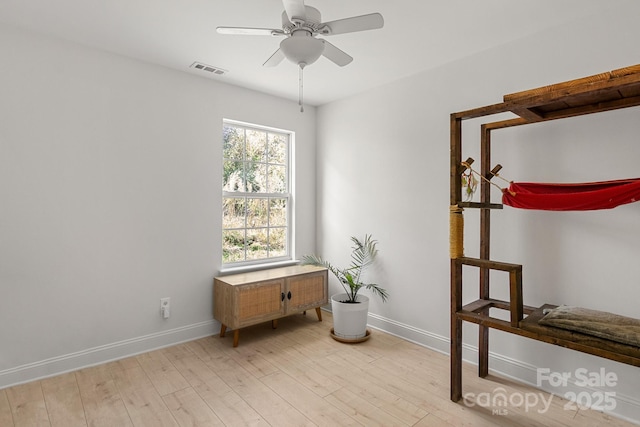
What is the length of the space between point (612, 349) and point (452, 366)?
0.89 metres

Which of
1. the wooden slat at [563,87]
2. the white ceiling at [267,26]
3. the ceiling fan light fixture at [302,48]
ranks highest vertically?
the white ceiling at [267,26]

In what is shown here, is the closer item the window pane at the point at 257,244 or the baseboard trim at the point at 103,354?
the baseboard trim at the point at 103,354

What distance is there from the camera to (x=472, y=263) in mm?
2133

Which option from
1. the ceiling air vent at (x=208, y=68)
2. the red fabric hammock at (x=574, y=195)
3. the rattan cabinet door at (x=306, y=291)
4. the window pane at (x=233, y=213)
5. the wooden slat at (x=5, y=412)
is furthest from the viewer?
the window pane at (x=233, y=213)

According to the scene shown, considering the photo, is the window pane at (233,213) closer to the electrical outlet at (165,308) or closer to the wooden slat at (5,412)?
the electrical outlet at (165,308)

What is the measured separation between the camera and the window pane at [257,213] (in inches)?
150

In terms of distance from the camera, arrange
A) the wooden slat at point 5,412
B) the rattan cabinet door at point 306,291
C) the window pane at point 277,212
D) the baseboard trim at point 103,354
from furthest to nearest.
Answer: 1. the window pane at point 277,212
2. the rattan cabinet door at point 306,291
3. the baseboard trim at point 103,354
4. the wooden slat at point 5,412

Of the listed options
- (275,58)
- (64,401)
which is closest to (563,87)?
(275,58)

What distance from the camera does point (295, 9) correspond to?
1.68m

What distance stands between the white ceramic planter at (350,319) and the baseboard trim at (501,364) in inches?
13.9

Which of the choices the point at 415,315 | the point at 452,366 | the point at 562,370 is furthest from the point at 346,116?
the point at 562,370

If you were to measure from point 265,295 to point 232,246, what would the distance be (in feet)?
2.33

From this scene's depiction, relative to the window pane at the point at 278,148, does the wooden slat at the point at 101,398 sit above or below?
below

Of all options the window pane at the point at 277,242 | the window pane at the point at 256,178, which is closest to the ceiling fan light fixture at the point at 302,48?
the window pane at the point at 256,178
